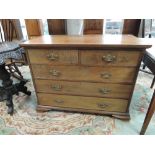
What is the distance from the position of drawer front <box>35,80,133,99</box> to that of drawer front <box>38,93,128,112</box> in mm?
66

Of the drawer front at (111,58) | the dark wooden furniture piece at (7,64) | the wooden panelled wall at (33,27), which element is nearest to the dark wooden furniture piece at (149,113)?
the drawer front at (111,58)

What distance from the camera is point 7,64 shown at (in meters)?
2.16

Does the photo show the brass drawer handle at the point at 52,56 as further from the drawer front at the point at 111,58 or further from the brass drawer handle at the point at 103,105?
the brass drawer handle at the point at 103,105

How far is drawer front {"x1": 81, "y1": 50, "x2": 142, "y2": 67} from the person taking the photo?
1.21 m

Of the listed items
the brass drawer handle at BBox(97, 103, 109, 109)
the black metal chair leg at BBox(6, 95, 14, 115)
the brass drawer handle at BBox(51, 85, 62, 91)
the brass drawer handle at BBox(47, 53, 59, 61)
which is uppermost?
the brass drawer handle at BBox(47, 53, 59, 61)

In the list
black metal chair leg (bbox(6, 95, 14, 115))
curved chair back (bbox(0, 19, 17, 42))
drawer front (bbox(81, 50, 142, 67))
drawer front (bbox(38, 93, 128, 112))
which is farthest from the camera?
curved chair back (bbox(0, 19, 17, 42))

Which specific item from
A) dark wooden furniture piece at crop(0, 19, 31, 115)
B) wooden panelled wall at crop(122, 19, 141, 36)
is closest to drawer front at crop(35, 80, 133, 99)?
dark wooden furniture piece at crop(0, 19, 31, 115)

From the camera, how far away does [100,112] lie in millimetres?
1648

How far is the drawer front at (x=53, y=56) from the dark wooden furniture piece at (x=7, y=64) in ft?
0.87

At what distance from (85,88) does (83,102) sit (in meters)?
0.21

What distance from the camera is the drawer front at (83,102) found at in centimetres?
155

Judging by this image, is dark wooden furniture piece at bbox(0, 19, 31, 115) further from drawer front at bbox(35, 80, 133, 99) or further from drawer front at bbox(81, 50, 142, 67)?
drawer front at bbox(81, 50, 142, 67)

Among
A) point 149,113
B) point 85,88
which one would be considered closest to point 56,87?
point 85,88

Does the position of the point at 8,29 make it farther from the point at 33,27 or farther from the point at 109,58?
the point at 109,58
